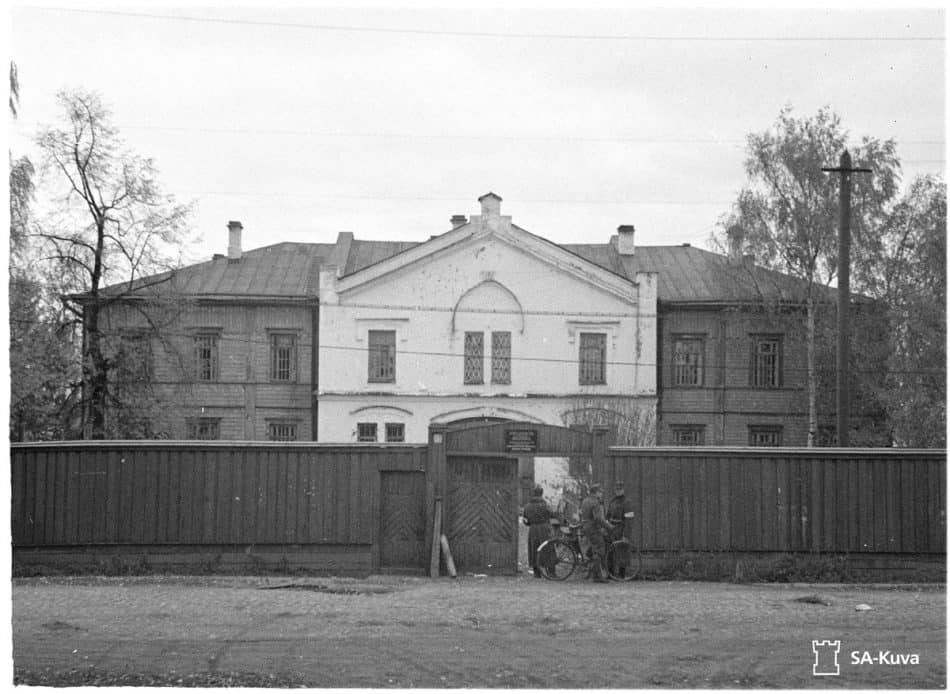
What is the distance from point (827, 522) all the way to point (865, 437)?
11086 millimetres

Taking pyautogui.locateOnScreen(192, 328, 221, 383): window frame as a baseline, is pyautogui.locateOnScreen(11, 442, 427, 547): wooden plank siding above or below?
below

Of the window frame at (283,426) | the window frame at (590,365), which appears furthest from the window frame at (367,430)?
the window frame at (590,365)

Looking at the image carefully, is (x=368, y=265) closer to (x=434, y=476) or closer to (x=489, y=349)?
(x=489, y=349)

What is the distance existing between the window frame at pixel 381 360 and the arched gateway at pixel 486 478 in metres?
14.9

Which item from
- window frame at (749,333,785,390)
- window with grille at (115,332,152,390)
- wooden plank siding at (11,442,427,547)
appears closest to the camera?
wooden plank siding at (11,442,427,547)

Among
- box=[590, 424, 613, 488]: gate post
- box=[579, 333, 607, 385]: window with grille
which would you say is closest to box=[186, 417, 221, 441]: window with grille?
box=[579, 333, 607, 385]: window with grille

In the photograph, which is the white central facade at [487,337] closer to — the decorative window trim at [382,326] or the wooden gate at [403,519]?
the decorative window trim at [382,326]

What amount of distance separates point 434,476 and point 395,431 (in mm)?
14954

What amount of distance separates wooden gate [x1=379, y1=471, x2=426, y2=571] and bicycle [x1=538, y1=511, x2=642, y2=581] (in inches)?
75.8

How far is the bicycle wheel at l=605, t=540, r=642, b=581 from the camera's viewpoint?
17578mm

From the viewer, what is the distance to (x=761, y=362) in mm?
33250

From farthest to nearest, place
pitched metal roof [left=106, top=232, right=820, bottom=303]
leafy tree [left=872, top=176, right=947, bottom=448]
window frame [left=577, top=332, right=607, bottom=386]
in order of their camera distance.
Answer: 1. pitched metal roof [left=106, top=232, right=820, bottom=303]
2. window frame [left=577, top=332, right=607, bottom=386]
3. leafy tree [left=872, top=176, right=947, bottom=448]

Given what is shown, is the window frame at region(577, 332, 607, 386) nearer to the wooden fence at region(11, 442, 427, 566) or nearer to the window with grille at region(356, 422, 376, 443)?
the window with grille at region(356, 422, 376, 443)

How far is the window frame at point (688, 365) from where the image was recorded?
110ft
